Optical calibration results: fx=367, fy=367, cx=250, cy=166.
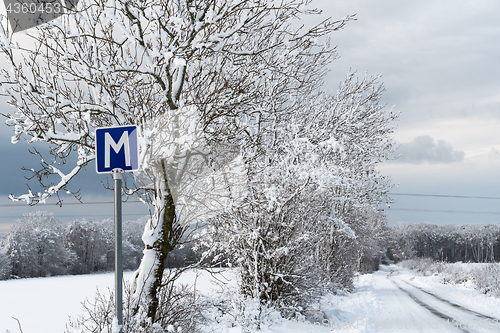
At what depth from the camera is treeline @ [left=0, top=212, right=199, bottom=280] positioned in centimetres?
4269

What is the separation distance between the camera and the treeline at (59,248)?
42688mm

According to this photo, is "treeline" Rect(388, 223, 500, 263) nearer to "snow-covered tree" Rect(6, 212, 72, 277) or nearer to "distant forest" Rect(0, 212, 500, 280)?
"distant forest" Rect(0, 212, 500, 280)

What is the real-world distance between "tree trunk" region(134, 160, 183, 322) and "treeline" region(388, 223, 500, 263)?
7554 centimetres

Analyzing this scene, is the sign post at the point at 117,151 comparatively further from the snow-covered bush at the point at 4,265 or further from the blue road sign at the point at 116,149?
the snow-covered bush at the point at 4,265

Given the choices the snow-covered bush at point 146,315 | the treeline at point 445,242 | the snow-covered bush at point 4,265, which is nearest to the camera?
the snow-covered bush at point 146,315

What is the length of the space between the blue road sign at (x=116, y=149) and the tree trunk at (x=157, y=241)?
1.69 metres

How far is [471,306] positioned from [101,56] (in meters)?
16.2

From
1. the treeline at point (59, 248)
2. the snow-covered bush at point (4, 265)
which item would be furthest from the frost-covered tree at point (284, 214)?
the snow-covered bush at point (4, 265)

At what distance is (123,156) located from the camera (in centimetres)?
417

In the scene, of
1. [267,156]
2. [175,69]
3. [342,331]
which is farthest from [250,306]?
[175,69]

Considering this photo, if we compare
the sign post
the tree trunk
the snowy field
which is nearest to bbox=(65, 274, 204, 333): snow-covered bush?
the tree trunk

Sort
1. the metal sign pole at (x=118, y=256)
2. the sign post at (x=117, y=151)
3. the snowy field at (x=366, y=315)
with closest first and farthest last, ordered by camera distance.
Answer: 1. the metal sign pole at (x=118, y=256)
2. the sign post at (x=117, y=151)
3. the snowy field at (x=366, y=315)

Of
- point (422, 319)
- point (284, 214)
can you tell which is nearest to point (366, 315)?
point (422, 319)

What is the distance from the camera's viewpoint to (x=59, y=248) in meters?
45.2
